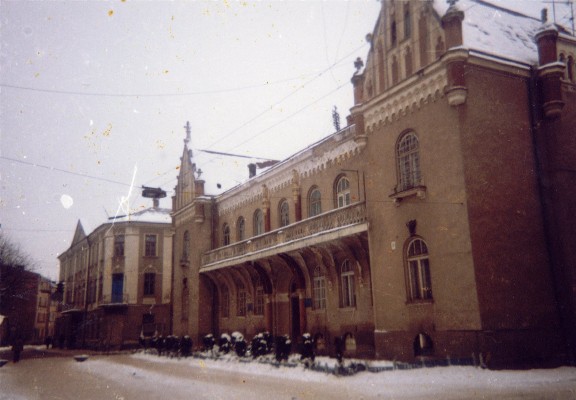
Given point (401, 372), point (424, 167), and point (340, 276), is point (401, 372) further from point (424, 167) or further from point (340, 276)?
point (340, 276)

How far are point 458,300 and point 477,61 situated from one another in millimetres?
7809

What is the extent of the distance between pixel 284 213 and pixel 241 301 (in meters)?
6.77

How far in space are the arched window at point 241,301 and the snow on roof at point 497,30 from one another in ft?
64.4

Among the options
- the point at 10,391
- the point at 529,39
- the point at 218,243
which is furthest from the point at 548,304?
the point at 218,243

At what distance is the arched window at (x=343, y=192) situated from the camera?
2419 centimetres

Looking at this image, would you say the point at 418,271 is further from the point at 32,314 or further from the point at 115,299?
the point at 32,314

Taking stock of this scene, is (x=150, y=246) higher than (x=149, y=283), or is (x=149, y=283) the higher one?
(x=150, y=246)

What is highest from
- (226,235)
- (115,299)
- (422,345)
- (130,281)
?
(226,235)

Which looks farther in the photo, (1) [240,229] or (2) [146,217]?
(2) [146,217]

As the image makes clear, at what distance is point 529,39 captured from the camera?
21.0 m

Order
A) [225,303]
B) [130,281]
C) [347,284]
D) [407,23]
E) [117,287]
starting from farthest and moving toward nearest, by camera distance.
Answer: [117,287] < [130,281] < [225,303] < [347,284] < [407,23]

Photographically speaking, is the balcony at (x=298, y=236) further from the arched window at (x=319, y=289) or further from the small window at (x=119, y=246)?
the small window at (x=119, y=246)

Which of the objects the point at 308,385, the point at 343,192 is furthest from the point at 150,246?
the point at 308,385

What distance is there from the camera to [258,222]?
31.8 meters
